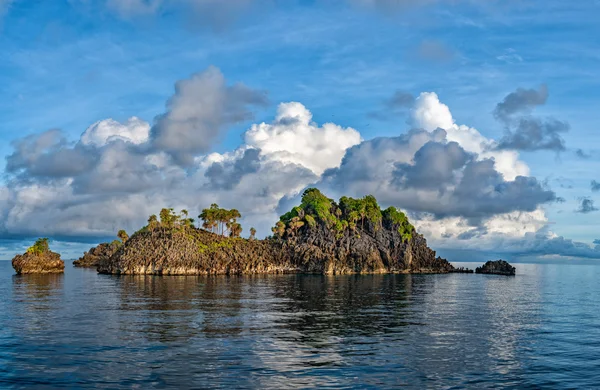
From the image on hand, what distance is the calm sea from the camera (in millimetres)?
33938

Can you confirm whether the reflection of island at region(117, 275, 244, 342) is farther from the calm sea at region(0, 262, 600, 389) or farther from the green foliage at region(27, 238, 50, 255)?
the green foliage at region(27, 238, 50, 255)

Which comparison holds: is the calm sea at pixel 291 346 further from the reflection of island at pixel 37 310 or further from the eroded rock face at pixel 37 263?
the eroded rock face at pixel 37 263

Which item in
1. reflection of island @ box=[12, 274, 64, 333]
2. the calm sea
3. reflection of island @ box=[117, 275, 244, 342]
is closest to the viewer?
the calm sea

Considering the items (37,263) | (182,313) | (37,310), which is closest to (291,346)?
(182,313)

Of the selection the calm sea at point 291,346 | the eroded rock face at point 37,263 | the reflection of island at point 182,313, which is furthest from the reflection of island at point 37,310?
the eroded rock face at point 37,263

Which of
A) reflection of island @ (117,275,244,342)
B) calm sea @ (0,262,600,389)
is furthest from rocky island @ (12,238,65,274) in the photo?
calm sea @ (0,262,600,389)

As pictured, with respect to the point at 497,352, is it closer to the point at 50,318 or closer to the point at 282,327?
the point at 282,327

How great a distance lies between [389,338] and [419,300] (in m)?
44.2

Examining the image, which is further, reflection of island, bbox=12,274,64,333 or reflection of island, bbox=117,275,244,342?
reflection of island, bbox=12,274,64,333

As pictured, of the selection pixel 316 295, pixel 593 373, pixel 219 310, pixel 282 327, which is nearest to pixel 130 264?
pixel 316 295

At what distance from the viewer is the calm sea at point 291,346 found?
33.9 meters

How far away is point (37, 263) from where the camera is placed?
18688 cm

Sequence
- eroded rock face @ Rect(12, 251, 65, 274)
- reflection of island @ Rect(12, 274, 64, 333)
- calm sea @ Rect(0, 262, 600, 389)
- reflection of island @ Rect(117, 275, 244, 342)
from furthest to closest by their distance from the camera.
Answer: eroded rock face @ Rect(12, 251, 65, 274) → reflection of island @ Rect(12, 274, 64, 333) → reflection of island @ Rect(117, 275, 244, 342) → calm sea @ Rect(0, 262, 600, 389)

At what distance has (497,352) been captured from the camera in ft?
144
